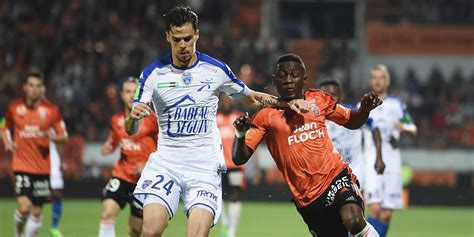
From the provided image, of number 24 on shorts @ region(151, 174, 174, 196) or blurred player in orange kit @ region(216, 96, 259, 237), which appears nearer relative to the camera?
number 24 on shorts @ region(151, 174, 174, 196)

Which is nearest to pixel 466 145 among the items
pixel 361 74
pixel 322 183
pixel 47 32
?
pixel 361 74

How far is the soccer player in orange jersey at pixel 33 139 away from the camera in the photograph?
39.3 ft

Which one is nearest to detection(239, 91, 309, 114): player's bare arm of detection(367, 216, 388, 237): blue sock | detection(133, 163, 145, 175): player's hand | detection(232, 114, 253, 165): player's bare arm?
detection(232, 114, 253, 165): player's bare arm

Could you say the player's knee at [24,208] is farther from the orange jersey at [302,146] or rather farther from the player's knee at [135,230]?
the orange jersey at [302,146]

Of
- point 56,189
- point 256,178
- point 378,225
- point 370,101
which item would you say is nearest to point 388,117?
point 378,225

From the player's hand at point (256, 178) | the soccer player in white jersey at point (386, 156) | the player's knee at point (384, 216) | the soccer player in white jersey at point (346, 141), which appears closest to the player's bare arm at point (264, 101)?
the soccer player in white jersey at point (346, 141)

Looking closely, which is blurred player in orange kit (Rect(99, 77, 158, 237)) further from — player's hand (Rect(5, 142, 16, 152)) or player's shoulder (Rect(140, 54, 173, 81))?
player's shoulder (Rect(140, 54, 173, 81))

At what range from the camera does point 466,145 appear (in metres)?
24.1

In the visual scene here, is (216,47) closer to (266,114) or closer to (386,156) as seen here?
(386,156)

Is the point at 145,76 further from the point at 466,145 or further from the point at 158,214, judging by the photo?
the point at 466,145

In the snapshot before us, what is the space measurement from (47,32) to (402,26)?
10.9 m

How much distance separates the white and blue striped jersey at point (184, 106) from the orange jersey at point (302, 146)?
1.27ft

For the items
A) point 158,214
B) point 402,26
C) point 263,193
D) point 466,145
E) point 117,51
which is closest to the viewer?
point 158,214

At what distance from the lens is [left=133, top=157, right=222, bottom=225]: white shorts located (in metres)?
7.77
